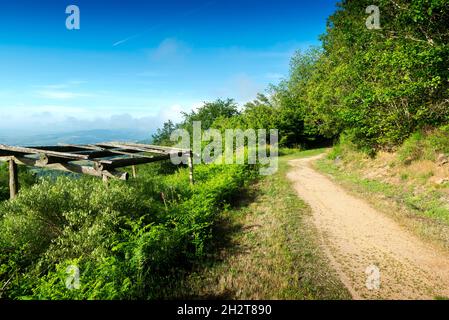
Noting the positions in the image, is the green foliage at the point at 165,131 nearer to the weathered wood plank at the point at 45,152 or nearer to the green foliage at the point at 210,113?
the green foliage at the point at 210,113

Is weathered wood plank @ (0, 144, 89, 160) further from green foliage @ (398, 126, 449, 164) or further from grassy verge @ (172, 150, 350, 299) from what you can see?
green foliage @ (398, 126, 449, 164)

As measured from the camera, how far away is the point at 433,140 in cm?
1244

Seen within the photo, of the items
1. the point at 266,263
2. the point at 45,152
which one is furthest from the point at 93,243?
the point at 45,152

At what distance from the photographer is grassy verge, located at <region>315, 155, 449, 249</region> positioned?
758cm

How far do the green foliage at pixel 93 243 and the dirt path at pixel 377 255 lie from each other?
3.62m

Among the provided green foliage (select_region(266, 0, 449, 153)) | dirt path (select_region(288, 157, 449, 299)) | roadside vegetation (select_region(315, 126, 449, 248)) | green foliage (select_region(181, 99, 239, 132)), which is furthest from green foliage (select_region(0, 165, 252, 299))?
green foliage (select_region(181, 99, 239, 132))

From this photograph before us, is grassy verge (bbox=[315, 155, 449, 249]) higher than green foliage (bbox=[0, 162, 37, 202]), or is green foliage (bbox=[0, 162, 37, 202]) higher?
grassy verge (bbox=[315, 155, 449, 249])

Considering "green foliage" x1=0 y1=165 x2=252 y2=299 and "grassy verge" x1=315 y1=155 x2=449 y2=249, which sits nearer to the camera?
"green foliage" x1=0 y1=165 x2=252 y2=299

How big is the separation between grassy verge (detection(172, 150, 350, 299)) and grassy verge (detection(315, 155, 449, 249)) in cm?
296

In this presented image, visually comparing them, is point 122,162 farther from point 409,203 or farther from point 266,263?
point 409,203

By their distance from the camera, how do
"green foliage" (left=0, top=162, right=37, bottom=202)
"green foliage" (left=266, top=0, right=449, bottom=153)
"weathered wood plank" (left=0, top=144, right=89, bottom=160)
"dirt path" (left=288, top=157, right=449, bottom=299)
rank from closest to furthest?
"dirt path" (left=288, top=157, right=449, bottom=299)
"weathered wood plank" (left=0, top=144, right=89, bottom=160)
"green foliage" (left=266, top=0, right=449, bottom=153)
"green foliage" (left=0, top=162, right=37, bottom=202)

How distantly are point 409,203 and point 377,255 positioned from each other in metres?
4.89

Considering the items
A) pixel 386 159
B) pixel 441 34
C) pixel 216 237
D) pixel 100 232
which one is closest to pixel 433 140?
pixel 386 159

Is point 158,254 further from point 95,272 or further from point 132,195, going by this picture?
point 132,195
